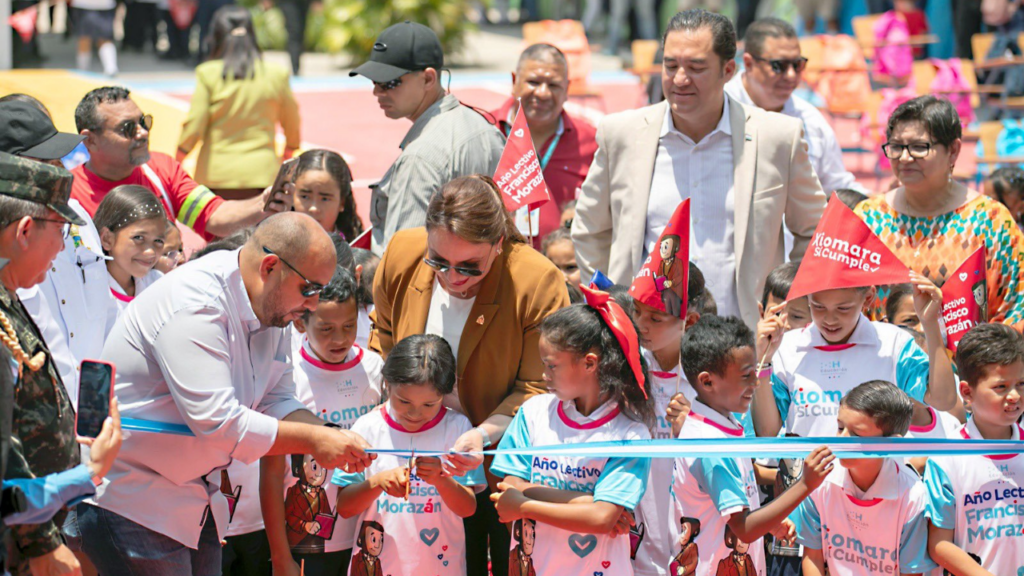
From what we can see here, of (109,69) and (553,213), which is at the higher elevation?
(553,213)

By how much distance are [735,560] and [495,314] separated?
4.10 ft

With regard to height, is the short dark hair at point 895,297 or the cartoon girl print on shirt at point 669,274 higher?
the cartoon girl print on shirt at point 669,274

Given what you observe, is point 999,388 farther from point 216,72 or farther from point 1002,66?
point 1002,66

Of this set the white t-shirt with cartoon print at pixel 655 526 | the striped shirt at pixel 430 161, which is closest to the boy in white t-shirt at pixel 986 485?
the white t-shirt with cartoon print at pixel 655 526

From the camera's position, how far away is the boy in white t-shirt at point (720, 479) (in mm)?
4043

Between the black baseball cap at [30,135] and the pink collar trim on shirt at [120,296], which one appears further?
the pink collar trim on shirt at [120,296]

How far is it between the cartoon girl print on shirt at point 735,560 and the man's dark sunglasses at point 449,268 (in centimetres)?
130

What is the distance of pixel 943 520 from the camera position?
4.16m

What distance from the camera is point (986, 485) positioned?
13.7ft

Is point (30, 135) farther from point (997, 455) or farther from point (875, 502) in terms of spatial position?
point (997, 455)

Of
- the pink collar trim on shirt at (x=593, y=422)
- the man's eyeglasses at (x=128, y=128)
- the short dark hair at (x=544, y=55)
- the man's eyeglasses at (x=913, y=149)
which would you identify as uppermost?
the man's eyeglasses at (x=913, y=149)

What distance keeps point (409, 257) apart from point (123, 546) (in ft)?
4.80

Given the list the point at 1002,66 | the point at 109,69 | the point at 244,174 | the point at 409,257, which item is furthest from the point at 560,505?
the point at 109,69

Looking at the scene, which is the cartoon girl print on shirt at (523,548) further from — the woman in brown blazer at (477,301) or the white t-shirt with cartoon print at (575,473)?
the woman in brown blazer at (477,301)
